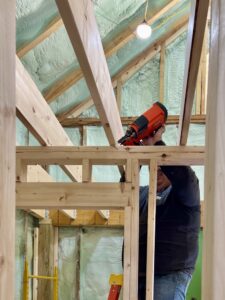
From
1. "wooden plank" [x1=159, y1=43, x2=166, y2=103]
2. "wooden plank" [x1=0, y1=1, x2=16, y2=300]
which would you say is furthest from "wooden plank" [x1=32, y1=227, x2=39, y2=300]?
"wooden plank" [x1=0, y1=1, x2=16, y2=300]

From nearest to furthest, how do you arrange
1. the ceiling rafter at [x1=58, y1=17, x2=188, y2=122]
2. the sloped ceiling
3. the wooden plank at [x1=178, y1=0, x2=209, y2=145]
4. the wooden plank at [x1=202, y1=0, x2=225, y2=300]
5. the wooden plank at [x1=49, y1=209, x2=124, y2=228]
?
1. the wooden plank at [x1=202, y1=0, x2=225, y2=300]
2. the wooden plank at [x1=178, y1=0, x2=209, y2=145]
3. the sloped ceiling
4. the wooden plank at [x1=49, y1=209, x2=124, y2=228]
5. the ceiling rafter at [x1=58, y1=17, x2=188, y2=122]

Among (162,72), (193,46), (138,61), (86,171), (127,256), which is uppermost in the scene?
(138,61)

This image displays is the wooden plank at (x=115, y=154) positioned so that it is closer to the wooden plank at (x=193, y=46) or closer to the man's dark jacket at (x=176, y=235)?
the man's dark jacket at (x=176, y=235)

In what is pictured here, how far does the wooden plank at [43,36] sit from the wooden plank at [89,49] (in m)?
1.15

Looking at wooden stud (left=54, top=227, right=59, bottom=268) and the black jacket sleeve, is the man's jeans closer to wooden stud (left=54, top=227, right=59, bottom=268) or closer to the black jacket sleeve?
the black jacket sleeve

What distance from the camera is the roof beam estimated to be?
4.04 meters

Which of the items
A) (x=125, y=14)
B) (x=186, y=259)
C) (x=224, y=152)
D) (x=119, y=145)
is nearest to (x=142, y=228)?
(x=186, y=259)

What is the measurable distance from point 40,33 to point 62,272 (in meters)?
2.83

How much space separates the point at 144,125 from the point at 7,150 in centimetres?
162

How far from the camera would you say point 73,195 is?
2.36m

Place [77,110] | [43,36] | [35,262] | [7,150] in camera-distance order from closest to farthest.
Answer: [7,150], [43,36], [35,262], [77,110]

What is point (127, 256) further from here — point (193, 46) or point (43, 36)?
point (43, 36)

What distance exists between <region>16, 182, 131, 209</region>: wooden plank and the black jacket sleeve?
0.28 m

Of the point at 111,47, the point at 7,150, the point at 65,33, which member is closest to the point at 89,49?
the point at 7,150
